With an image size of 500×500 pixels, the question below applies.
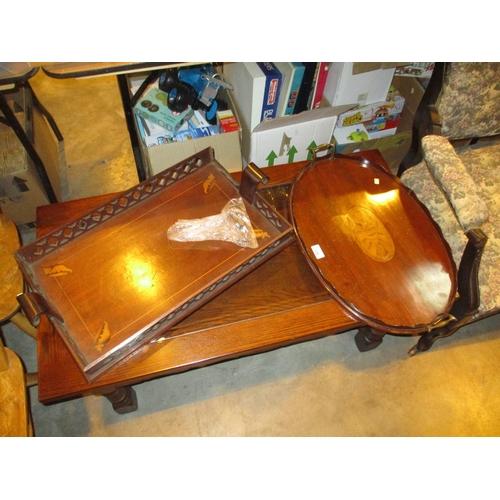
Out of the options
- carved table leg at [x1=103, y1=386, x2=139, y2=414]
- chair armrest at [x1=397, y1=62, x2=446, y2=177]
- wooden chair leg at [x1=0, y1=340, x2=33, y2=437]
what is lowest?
carved table leg at [x1=103, y1=386, x2=139, y2=414]

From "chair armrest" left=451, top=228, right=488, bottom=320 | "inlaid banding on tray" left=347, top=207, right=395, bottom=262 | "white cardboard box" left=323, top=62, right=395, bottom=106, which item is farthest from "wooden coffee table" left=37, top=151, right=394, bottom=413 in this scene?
"white cardboard box" left=323, top=62, right=395, bottom=106

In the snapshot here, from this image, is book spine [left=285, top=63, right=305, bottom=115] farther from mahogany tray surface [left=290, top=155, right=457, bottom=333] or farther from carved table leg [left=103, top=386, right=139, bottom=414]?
carved table leg [left=103, top=386, right=139, bottom=414]

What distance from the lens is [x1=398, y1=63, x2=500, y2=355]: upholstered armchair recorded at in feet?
4.70

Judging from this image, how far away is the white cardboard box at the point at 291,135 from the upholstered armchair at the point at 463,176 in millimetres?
476

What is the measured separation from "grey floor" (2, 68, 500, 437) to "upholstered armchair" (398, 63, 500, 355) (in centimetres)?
22

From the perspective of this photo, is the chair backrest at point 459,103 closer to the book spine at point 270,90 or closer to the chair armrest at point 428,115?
the chair armrest at point 428,115

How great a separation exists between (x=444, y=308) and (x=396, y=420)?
71 centimetres

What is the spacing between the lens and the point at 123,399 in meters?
1.52

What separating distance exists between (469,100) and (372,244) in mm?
886

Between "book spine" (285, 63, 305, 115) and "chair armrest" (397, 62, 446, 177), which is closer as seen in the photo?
"chair armrest" (397, 62, 446, 177)

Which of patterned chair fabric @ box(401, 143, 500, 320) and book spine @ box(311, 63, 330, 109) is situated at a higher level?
book spine @ box(311, 63, 330, 109)

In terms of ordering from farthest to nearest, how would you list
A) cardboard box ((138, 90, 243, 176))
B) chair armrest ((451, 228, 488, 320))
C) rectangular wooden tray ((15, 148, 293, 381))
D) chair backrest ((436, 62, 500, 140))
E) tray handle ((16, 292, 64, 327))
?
1. cardboard box ((138, 90, 243, 176))
2. chair backrest ((436, 62, 500, 140))
3. chair armrest ((451, 228, 488, 320))
4. rectangular wooden tray ((15, 148, 293, 381))
5. tray handle ((16, 292, 64, 327))

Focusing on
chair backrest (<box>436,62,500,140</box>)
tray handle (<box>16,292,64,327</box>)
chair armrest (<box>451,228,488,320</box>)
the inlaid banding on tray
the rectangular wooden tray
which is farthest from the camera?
chair backrest (<box>436,62,500,140</box>)

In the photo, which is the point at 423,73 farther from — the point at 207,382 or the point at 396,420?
the point at 207,382
